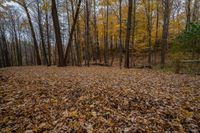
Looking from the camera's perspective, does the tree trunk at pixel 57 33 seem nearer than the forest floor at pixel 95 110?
No

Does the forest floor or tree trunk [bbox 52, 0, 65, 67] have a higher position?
tree trunk [bbox 52, 0, 65, 67]

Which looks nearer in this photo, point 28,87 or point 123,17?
point 28,87

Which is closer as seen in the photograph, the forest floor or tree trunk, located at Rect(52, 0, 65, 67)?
the forest floor

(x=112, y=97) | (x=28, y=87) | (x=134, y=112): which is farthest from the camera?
(x=28, y=87)

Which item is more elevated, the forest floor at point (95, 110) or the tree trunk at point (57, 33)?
the tree trunk at point (57, 33)

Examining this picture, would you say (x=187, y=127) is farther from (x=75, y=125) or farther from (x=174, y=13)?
(x=174, y=13)

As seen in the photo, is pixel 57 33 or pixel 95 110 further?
pixel 57 33

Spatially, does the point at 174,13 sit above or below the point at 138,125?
above

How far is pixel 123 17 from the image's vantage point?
860 inches

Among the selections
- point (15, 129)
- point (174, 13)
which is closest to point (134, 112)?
point (15, 129)

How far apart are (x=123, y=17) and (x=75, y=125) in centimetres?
2069

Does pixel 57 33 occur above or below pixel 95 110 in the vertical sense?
above

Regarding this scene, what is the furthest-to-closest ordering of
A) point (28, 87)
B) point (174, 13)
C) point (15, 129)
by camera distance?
point (174, 13) → point (28, 87) → point (15, 129)

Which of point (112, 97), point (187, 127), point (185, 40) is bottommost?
point (187, 127)
